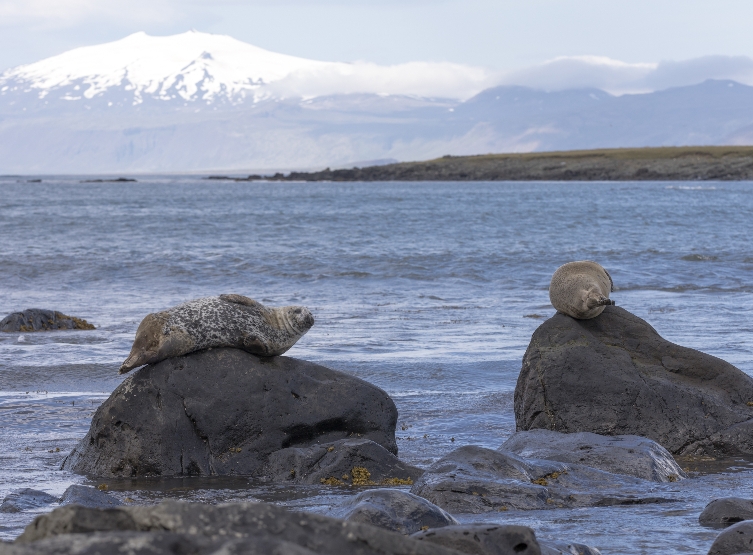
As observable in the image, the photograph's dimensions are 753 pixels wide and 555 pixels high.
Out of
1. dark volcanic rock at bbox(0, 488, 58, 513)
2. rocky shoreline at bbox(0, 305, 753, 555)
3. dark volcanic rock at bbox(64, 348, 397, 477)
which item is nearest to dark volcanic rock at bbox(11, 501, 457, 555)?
rocky shoreline at bbox(0, 305, 753, 555)

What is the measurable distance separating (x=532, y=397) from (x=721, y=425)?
166cm

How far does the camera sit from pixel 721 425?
830 centimetres

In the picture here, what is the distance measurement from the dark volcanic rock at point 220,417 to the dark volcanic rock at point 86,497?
3.90 feet

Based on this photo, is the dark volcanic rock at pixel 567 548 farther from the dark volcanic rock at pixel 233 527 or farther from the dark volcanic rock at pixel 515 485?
the dark volcanic rock at pixel 233 527

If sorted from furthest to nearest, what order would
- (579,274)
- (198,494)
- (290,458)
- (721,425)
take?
1. (579,274)
2. (721,425)
3. (290,458)
4. (198,494)

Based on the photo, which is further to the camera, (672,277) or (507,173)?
(507,173)

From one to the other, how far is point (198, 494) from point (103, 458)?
3.73 feet

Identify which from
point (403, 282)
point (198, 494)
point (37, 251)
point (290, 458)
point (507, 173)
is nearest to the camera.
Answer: point (198, 494)

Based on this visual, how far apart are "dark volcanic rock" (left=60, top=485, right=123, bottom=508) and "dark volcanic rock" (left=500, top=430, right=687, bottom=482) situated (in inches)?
122

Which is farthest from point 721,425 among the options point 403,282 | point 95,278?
point 95,278

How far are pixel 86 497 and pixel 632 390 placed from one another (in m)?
4.83

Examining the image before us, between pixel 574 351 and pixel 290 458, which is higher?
pixel 574 351

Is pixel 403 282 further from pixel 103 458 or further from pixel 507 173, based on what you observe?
pixel 507 173

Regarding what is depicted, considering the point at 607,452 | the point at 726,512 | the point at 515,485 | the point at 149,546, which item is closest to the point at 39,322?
the point at 607,452
